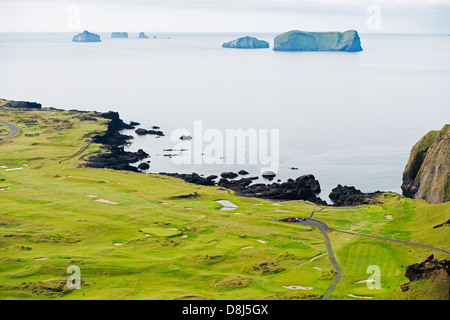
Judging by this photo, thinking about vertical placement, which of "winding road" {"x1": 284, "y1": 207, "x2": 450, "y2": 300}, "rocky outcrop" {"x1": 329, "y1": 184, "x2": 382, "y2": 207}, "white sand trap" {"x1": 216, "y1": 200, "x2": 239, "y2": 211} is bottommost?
"rocky outcrop" {"x1": 329, "y1": 184, "x2": 382, "y2": 207}

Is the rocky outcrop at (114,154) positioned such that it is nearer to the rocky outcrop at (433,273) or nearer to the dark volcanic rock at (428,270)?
the dark volcanic rock at (428,270)

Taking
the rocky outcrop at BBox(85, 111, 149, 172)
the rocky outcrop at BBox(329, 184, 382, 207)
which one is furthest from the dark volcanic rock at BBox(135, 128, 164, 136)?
the rocky outcrop at BBox(329, 184, 382, 207)

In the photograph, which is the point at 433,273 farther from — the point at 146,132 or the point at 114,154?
the point at 146,132

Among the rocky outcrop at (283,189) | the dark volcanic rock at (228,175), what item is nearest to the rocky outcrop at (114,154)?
the dark volcanic rock at (228,175)

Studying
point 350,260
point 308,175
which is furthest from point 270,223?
point 308,175

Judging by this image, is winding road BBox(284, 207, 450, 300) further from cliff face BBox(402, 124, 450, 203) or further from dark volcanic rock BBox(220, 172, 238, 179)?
dark volcanic rock BBox(220, 172, 238, 179)

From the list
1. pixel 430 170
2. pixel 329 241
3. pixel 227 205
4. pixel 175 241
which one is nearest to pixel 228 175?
pixel 227 205

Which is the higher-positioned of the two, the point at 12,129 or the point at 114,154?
the point at 12,129
